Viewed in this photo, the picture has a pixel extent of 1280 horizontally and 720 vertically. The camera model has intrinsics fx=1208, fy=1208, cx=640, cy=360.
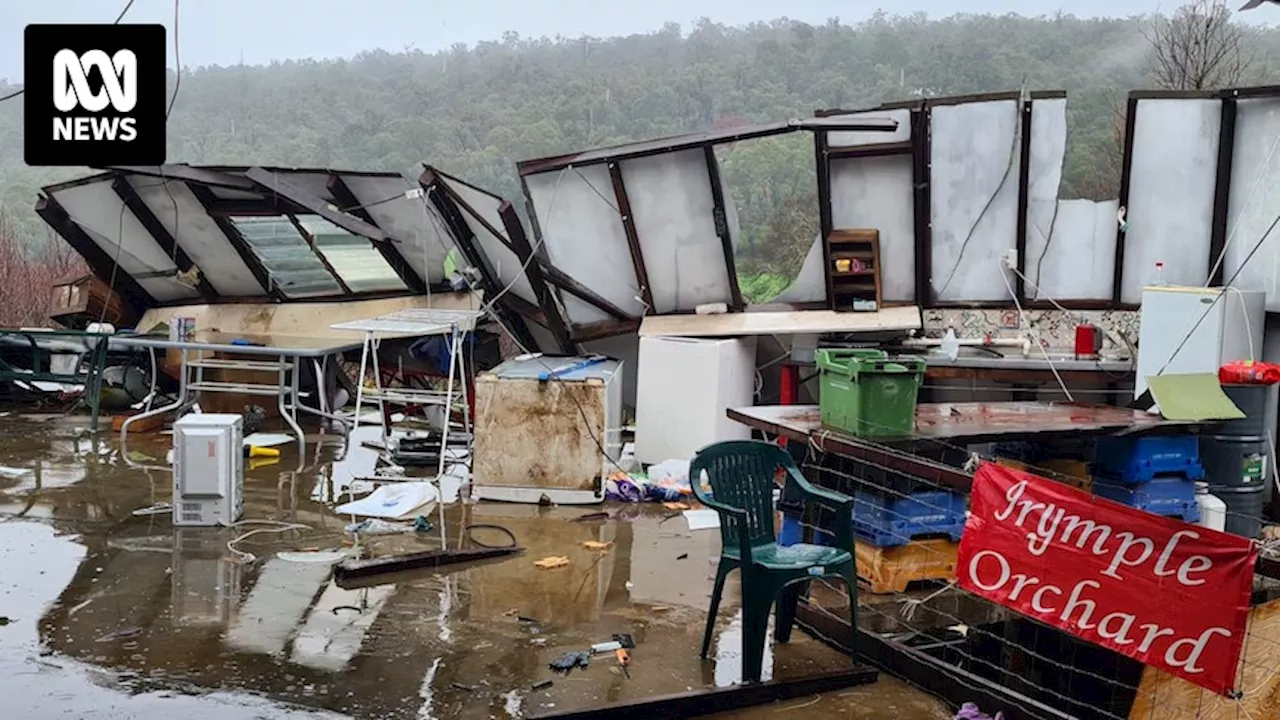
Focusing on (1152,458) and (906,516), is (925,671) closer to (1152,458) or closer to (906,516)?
(906,516)

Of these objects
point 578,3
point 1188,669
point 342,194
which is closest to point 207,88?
point 578,3

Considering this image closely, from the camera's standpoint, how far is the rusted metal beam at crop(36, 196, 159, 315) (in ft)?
38.9

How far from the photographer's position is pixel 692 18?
1547 inches

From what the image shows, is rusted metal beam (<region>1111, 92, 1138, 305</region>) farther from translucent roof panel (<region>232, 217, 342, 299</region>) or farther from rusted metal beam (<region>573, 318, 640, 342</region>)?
translucent roof panel (<region>232, 217, 342, 299</region>)

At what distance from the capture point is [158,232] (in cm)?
1207

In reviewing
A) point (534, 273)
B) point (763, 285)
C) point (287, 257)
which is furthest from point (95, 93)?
point (763, 285)

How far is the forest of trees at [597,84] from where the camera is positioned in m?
24.9

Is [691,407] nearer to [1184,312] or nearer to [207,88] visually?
[1184,312]

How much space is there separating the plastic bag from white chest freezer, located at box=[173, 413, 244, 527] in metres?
6.24

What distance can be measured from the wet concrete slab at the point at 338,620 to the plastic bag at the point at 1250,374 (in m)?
3.35

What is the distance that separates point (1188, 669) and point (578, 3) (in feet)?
140

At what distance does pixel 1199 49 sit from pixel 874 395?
1542 cm

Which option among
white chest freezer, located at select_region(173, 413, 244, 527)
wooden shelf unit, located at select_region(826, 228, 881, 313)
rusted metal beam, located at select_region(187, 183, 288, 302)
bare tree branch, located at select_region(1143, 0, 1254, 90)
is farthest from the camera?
bare tree branch, located at select_region(1143, 0, 1254, 90)

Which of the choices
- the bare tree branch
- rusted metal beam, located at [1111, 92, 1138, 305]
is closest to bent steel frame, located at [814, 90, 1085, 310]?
rusted metal beam, located at [1111, 92, 1138, 305]
